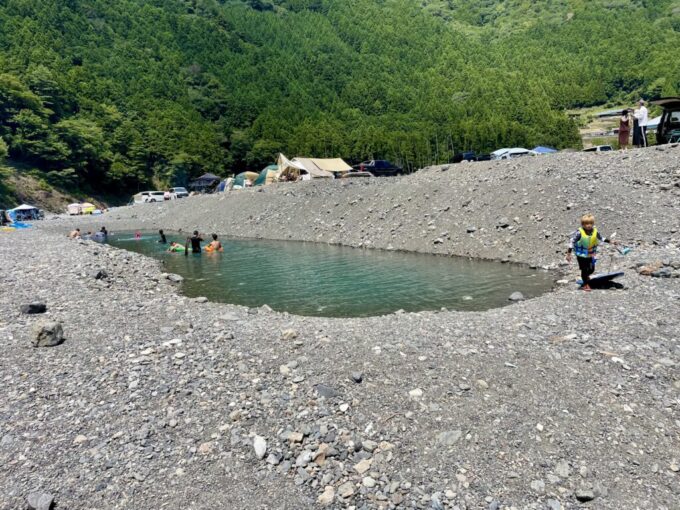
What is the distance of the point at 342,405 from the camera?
652 cm

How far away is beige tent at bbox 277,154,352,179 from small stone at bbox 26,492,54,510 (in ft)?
186

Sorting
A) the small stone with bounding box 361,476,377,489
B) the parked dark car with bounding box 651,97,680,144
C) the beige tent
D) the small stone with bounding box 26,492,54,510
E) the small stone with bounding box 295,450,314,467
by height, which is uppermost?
the beige tent

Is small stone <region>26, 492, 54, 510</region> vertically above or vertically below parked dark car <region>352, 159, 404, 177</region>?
below

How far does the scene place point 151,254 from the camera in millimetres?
28219

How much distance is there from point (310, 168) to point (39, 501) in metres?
61.6

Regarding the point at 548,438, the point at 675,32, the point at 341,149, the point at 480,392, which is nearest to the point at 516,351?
the point at 480,392

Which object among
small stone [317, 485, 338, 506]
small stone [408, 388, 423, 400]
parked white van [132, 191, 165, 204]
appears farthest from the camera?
parked white van [132, 191, 165, 204]

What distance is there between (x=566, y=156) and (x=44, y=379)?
30.2 m

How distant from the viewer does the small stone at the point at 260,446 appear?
223 inches

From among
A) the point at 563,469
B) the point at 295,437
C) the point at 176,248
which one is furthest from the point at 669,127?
the point at 176,248

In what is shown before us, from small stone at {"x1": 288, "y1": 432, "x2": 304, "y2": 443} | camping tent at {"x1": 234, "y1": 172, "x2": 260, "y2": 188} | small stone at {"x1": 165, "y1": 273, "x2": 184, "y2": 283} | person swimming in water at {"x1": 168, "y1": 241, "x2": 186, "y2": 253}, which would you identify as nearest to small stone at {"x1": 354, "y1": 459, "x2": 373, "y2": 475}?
small stone at {"x1": 288, "y1": 432, "x2": 304, "y2": 443}

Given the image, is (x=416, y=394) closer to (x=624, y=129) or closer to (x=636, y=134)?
(x=624, y=129)

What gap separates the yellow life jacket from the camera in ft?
38.3

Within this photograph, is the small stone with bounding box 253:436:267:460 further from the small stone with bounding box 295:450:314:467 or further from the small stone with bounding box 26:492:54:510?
the small stone with bounding box 26:492:54:510
